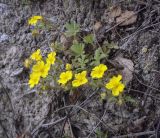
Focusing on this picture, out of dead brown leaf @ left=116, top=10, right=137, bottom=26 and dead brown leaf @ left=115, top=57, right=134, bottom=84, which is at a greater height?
dead brown leaf @ left=116, top=10, right=137, bottom=26

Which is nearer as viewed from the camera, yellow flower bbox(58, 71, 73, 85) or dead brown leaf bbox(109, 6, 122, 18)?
yellow flower bbox(58, 71, 73, 85)

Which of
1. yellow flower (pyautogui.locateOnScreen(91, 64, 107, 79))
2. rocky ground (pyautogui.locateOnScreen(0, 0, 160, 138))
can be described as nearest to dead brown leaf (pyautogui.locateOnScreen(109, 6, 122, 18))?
rocky ground (pyautogui.locateOnScreen(0, 0, 160, 138))

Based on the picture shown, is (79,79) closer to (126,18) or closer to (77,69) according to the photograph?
(77,69)

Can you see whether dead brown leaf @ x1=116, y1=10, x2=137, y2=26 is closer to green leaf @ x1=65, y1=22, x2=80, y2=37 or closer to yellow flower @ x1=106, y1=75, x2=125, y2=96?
green leaf @ x1=65, y1=22, x2=80, y2=37

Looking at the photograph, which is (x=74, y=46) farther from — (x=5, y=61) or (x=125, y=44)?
(x=5, y=61)

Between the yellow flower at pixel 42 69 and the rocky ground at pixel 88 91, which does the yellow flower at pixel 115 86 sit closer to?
the rocky ground at pixel 88 91

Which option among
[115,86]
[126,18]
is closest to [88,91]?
[115,86]

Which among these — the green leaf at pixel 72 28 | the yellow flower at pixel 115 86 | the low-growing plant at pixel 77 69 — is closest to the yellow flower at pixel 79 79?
the low-growing plant at pixel 77 69

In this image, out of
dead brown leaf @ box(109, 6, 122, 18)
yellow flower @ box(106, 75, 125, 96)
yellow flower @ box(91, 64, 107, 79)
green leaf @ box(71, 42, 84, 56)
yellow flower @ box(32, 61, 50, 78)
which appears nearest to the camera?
yellow flower @ box(106, 75, 125, 96)
